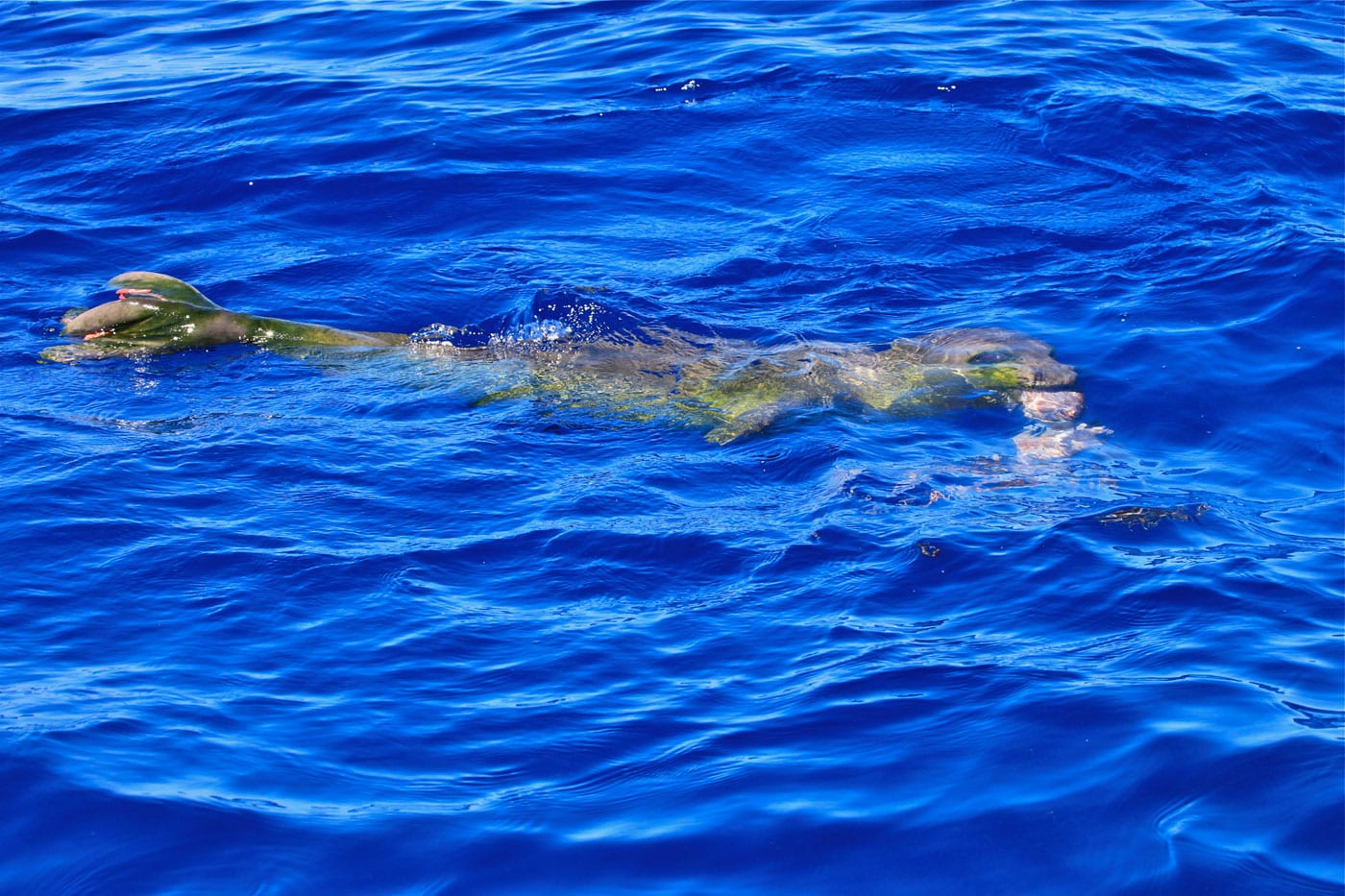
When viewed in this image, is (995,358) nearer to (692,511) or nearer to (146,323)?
(692,511)

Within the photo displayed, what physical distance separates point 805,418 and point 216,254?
4530 mm

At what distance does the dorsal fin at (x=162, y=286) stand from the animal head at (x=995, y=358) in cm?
395

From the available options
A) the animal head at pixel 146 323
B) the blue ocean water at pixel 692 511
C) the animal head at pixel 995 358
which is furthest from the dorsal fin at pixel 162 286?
the animal head at pixel 995 358

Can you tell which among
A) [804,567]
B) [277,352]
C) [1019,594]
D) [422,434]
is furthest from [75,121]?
[1019,594]

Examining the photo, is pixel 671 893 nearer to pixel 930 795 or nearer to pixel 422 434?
pixel 930 795

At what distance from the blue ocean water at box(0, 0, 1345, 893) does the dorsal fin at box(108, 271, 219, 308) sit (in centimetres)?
45

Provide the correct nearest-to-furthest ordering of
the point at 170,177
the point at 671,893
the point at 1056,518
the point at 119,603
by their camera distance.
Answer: the point at 671,893 < the point at 119,603 < the point at 1056,518 < the point at 170,177

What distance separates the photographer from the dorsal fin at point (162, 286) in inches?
291

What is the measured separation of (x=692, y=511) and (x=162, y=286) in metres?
3.49

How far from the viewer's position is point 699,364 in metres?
7.23

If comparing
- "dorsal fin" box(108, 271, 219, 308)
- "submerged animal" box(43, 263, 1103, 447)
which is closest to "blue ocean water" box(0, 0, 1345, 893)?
"submerged animal" box(43, 263, 1103, 447)

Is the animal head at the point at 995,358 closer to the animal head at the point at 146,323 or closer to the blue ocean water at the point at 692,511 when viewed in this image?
the blue ocean water at the point at 692,511

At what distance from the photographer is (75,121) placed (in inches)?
436

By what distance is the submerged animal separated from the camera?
6.77 metres
